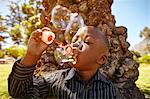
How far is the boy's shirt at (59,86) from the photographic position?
5.68 ft

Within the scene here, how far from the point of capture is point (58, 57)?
2.26 meters

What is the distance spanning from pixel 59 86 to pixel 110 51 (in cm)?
367

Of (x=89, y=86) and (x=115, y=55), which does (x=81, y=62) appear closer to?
(x=89, y=86)

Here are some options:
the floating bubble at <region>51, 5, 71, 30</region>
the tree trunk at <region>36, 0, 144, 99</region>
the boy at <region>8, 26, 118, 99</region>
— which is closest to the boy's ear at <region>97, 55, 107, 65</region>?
the boy at <region>8, 26, 118, 99</region>

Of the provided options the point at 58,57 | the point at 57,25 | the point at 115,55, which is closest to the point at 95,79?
the point at 58,57

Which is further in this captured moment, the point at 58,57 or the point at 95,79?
the point at 58,57

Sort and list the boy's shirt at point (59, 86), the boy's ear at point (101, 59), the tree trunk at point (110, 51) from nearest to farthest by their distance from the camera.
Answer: the boy's shirt at point (59, 86) < the boy's ear at point (101, 59) < the tree trunk at point (110, 51)

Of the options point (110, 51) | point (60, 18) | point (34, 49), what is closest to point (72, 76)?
point (34, 49)

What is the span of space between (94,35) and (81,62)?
0.20 m

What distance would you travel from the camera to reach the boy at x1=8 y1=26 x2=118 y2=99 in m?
1.74

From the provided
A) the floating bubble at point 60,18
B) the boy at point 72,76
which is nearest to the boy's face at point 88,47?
the boy at point 72,76

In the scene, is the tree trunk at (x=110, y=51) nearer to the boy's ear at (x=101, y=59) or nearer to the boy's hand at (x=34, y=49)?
the boy's ear at (x=101, y=59)

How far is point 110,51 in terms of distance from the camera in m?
5.46

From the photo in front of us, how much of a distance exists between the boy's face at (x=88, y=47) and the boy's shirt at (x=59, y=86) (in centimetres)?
8
